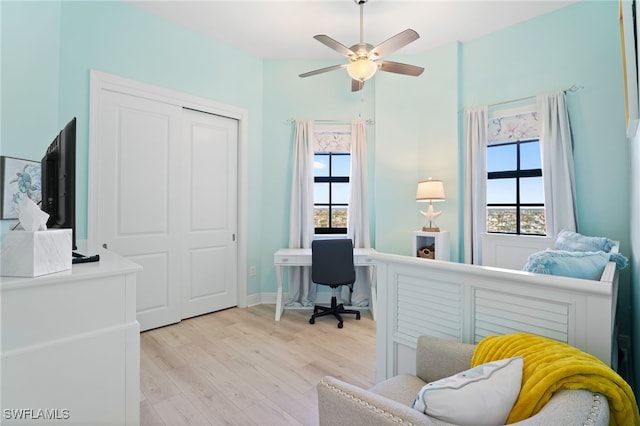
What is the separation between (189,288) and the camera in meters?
3.42

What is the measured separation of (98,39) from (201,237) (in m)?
2.14

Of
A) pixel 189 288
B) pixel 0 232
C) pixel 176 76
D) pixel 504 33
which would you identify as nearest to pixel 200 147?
pixel 176 76

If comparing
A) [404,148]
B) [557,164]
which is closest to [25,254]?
[404,148]

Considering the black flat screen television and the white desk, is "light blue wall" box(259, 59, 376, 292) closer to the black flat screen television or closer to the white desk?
the white desk

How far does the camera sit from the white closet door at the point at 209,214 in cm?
342

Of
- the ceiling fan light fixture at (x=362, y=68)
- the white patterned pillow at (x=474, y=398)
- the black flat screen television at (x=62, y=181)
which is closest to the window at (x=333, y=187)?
the ceiling fan light fixture at (x=362, y=68)

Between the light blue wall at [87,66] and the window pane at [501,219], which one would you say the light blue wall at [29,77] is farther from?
the window pane at [501,219]

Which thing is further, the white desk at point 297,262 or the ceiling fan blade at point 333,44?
the white desk at point 297,262

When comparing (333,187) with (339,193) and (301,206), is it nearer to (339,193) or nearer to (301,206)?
(339,193)

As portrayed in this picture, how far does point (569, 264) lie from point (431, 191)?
6.98 feet

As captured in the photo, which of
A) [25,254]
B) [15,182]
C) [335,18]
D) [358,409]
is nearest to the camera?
[358,409]

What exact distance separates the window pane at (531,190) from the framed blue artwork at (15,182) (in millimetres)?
4593

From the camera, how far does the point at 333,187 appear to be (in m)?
4.19

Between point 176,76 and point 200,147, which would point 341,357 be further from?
point 176,76
